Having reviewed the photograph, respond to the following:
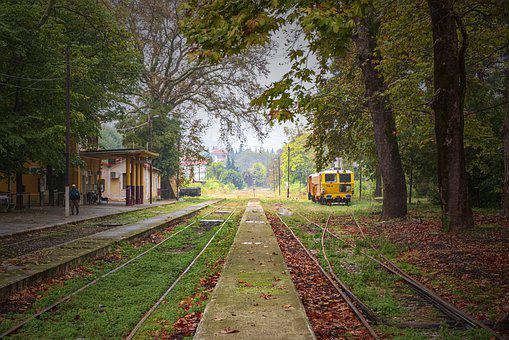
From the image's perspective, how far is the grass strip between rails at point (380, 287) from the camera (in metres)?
5.36

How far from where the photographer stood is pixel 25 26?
20547mm

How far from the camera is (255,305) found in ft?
20.4

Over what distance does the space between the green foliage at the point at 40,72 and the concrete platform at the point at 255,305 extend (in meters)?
14.8

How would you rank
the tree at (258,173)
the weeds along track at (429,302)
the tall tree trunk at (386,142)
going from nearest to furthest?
the weeds along track at (429,302)
the tall tree trunk at (386,142)
the tree at (258,173)

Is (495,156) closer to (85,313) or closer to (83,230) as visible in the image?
(83,230)

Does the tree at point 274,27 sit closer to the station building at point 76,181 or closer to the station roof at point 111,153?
the station building at point 76,181

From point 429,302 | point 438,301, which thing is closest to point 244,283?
point 429,302

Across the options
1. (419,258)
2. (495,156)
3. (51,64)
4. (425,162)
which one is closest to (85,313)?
(419,258)

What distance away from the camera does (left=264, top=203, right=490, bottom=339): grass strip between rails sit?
5359 mm

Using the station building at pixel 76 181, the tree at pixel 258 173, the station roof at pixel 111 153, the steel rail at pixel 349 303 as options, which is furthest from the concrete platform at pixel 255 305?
the tree at pixel 258 173

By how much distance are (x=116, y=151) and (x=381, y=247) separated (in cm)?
2571

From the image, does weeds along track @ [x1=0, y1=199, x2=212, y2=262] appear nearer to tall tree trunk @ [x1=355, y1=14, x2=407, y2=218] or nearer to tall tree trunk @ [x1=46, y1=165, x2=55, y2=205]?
tall tree trunk @ [x1=355, y1=14, x2=407, y2=218]

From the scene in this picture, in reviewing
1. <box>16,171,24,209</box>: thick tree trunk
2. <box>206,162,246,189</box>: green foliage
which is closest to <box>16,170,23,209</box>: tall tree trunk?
<box>16,171,24,209</box>: thick tree trunk

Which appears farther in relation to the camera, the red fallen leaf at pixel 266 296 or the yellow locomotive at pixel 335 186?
the yellow locomotive at pixel 335 186
